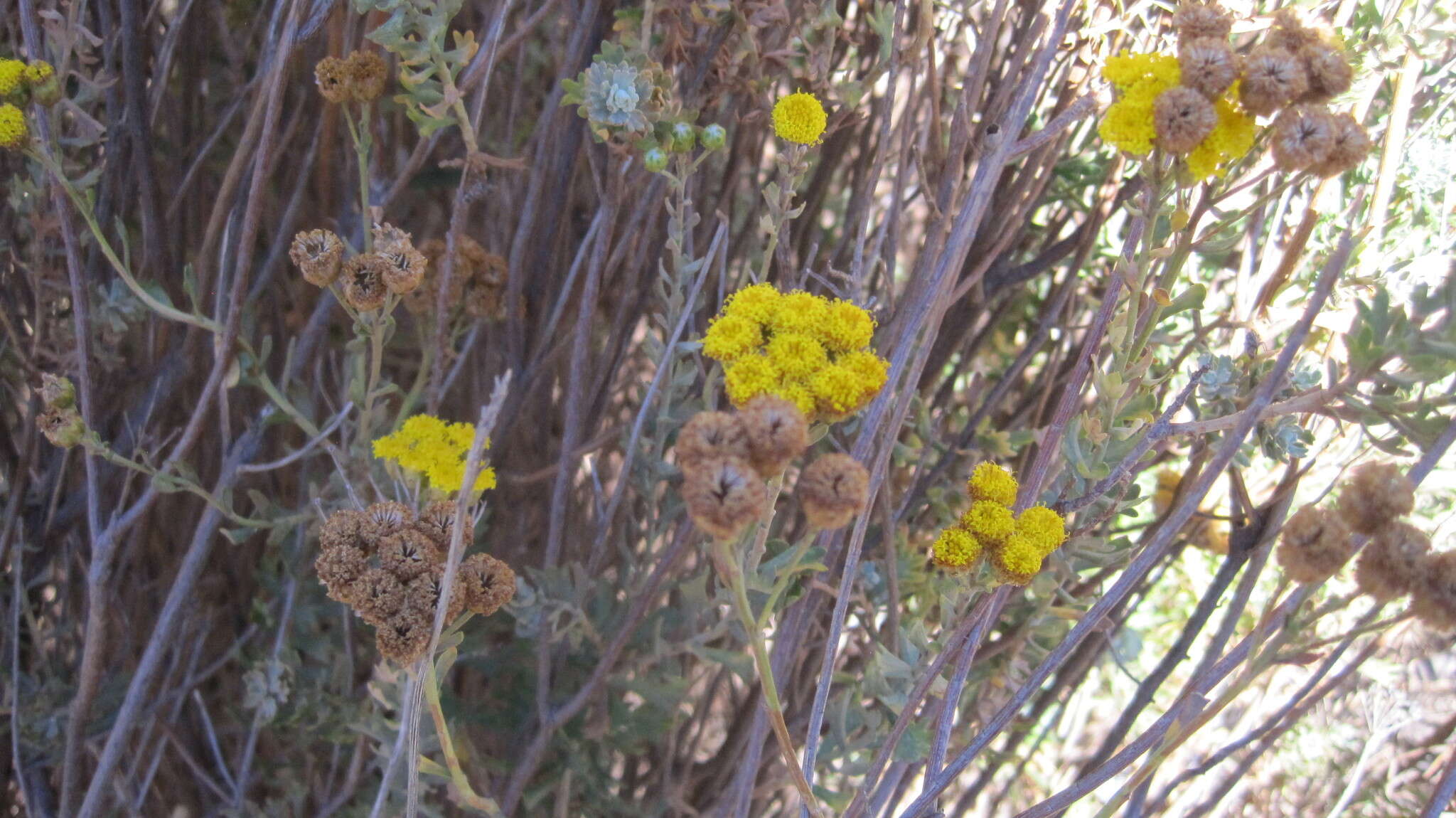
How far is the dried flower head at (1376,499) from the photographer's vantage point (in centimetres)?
65

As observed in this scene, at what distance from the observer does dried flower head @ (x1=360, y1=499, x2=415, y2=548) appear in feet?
2.57

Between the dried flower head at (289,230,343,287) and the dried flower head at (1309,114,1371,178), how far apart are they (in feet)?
2.54

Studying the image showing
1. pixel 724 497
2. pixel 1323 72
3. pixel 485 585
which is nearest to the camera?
pixel 724 497

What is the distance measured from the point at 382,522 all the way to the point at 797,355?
36 cm

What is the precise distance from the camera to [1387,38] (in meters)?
0.95

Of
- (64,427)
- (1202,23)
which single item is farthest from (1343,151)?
(64,427)

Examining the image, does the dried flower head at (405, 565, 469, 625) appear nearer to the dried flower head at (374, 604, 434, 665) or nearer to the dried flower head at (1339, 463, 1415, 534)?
the dried flower head at (374, 604, 434, 665)

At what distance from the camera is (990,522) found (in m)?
0.74

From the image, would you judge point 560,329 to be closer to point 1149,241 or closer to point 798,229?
point 798,229

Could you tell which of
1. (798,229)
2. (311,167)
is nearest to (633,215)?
(798,229)

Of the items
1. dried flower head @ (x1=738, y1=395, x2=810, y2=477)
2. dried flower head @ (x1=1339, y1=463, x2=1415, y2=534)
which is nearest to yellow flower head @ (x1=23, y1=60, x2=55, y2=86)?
dried flower head @ (x1=738, y1=395, x2=810, y2=477)

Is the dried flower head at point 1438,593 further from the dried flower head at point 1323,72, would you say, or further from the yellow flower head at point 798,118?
the yellow flower head at point 798,118

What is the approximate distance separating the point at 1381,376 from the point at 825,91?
578 millimetres

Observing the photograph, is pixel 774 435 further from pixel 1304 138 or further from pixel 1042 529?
pixel 1304 138
